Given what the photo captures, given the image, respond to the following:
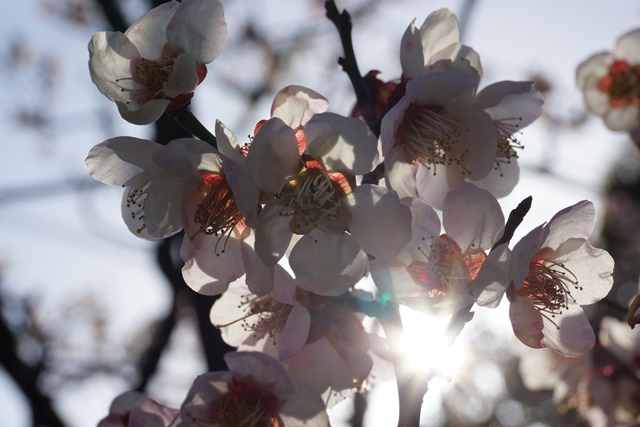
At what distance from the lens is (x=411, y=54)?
3.13 ft

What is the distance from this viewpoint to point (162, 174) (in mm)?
866

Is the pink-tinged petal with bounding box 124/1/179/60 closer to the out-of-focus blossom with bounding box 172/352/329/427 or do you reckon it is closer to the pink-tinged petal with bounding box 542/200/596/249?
the out-of-focus blossom with bounding box 172/352/329/427

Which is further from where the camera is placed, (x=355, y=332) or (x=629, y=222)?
(x=629, y=222)

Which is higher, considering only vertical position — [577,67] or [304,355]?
[577,67]

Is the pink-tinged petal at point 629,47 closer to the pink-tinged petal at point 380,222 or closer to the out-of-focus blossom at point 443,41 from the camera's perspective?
the out-of-focus blossom at point 443,41

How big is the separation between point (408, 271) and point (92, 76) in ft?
1.86

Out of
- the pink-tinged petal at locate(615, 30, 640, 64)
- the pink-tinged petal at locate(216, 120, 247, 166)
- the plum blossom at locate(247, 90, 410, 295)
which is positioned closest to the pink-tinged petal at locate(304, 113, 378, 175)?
the plum blossom at locate(247, 90, 410, 295)

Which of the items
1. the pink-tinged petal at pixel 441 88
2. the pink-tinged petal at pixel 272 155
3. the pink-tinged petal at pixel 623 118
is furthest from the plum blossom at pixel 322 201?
the pink-tinged petal at pixel 623 118

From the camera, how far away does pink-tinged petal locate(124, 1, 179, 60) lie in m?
1.00

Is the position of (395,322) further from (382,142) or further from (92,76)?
(92,76)

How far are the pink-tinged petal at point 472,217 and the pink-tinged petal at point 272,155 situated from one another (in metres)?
0.24

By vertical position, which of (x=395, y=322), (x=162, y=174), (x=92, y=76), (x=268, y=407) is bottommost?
(x=268, y=407)

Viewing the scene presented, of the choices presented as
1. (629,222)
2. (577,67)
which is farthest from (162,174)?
(629,222)

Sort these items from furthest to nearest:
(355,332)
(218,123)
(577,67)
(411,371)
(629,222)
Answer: (629,222), (577,67), (355,332), (411,371), (218,123)
